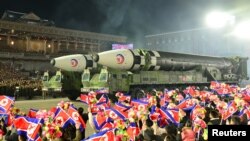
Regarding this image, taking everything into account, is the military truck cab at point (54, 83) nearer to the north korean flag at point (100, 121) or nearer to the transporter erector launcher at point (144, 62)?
the transporter erector launcher at point (144, 62)

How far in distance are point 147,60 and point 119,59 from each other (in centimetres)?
308

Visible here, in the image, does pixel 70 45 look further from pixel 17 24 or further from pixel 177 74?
pixel 177 74

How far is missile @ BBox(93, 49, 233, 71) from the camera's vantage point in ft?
88.7

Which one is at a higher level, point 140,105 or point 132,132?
point 140,105

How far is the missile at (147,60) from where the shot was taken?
27031 mm

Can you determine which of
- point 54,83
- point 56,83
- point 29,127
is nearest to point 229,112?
point 29,127

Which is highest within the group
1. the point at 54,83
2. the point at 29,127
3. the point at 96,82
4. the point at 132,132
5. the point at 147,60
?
the point at 147,60

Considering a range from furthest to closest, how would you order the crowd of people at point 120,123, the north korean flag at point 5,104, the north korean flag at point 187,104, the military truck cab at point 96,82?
the military truck cab at point 96,82, the north korean flag at point 187,104, the north korean flag at point 5,104, the crowd of people at point 120,123

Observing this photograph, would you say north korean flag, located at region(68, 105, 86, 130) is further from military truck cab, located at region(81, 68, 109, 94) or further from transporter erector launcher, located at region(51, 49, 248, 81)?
transporter erector launcher, located at region(51, 49, 248, 81)

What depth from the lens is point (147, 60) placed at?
28953 mm

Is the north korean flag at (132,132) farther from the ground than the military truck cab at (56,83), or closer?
closer

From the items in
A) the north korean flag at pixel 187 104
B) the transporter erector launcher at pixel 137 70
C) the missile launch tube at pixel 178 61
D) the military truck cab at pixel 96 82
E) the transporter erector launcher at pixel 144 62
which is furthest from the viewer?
the missile launch tube at pixel 178 61

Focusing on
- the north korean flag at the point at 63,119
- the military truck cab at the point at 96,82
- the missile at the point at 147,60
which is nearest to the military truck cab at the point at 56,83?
the military truck cab at the point at 96,82

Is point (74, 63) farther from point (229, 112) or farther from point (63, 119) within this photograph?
point (229, 112)
